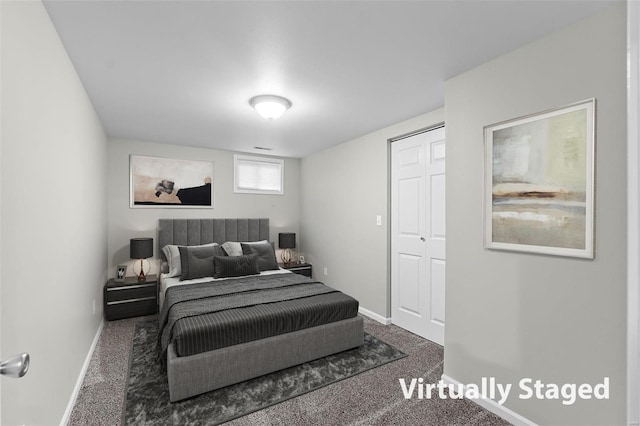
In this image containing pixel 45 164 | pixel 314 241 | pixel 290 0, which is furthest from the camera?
pixel 314 241

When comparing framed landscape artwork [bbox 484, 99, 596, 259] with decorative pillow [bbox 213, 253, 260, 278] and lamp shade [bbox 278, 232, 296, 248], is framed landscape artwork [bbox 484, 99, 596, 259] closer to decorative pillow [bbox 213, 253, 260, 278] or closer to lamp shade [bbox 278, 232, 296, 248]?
decorative pillow [bbox 213, 253, 260, 278]

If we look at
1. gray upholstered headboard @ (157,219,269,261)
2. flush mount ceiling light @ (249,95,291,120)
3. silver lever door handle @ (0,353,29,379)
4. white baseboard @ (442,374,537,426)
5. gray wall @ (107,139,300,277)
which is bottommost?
white baseboard @ (442,374,537,426)

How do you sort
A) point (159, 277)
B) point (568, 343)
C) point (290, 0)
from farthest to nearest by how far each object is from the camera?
point (159, 277) < point (568, 343) < point (290, 0)

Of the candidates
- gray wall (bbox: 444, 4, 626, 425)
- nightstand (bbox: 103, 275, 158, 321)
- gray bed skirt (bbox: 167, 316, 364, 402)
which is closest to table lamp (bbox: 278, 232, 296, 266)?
nightstand (bbox: 103, 275, 158, 321)

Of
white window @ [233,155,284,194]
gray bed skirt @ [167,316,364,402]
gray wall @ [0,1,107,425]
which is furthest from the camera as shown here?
white window @ [233,155,284,194]

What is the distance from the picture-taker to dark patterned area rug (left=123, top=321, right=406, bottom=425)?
206 centimetres

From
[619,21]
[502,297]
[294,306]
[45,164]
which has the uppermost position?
[619,21]

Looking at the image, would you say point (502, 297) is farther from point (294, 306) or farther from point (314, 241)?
point (314, 241)

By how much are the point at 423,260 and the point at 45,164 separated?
3267 mm

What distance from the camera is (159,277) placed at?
425 centimetres

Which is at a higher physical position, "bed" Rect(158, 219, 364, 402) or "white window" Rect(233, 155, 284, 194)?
"white window" Rect(233, 155, 284, 194)

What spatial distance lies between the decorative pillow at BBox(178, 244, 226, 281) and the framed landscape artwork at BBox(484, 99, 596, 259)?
322cm

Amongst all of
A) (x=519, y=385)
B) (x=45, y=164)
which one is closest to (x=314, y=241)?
(x=519, y=385)

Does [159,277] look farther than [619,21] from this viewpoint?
Yes
